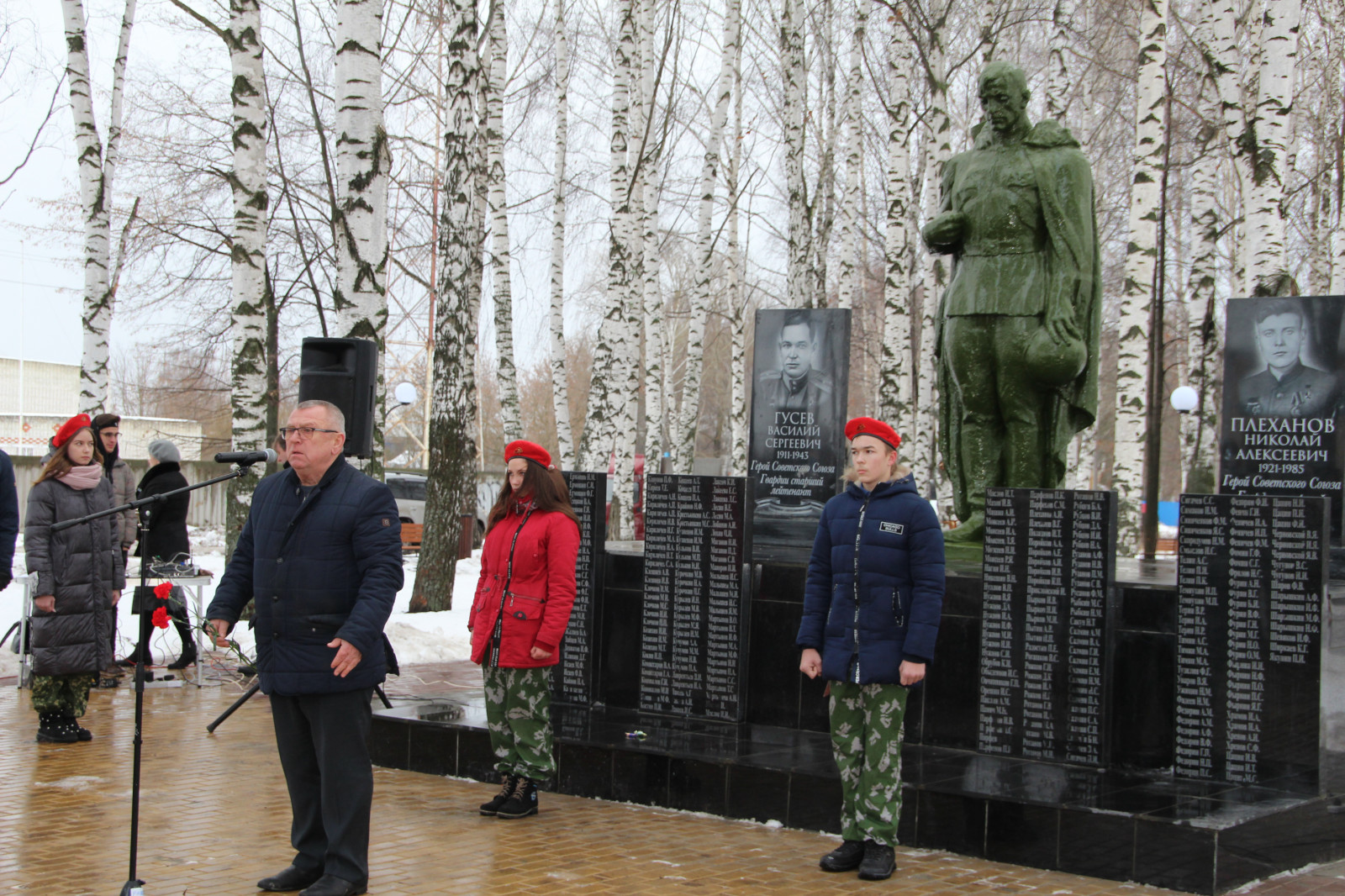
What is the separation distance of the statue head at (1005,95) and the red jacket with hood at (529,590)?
387 cm

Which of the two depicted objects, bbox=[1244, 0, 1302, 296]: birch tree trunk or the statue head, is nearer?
the statue head

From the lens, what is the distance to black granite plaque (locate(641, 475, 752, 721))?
8.16 m

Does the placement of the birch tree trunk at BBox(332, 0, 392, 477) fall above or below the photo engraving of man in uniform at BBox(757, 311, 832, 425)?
above

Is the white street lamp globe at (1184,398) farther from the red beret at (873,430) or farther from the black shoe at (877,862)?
the black shoe at (877,862)

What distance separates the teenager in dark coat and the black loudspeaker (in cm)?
329

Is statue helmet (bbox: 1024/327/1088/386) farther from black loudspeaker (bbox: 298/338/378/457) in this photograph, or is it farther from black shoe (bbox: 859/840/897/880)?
black loudspeaker (bbox: 298/338/378/457)

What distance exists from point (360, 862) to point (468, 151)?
1036cm

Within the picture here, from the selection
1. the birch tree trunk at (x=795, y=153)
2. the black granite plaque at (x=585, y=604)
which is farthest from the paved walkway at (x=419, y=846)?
the birch tree trunk at (x=795, y=153)

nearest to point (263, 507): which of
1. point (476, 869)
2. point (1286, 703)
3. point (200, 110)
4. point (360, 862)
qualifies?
point (360, 862)

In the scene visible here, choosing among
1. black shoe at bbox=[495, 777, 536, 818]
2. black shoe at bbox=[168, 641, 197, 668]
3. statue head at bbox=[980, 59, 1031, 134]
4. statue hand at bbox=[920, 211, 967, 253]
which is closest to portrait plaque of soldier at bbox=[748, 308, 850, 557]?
statue hand at bbox=[920, 211, 967, 253]

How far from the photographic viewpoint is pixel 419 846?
6102 mm

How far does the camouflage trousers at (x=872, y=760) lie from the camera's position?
18.9 ft

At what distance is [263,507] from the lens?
206 inches

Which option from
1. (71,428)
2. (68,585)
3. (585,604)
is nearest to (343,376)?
(71,428)
